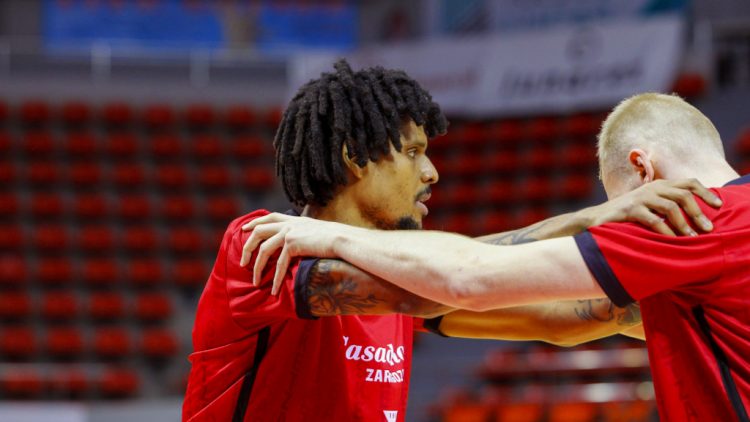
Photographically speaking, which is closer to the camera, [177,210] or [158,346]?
[158,346]

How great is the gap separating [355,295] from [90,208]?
10.7 m

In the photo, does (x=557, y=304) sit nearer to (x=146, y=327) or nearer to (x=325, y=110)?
(x=325, y=110)

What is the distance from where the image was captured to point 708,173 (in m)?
2.35

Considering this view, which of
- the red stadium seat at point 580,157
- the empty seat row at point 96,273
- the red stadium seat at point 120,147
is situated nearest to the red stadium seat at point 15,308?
A: the empty seat row at point 96,273

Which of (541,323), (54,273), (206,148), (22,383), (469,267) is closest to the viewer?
(469,267)

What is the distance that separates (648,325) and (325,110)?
3.79ft

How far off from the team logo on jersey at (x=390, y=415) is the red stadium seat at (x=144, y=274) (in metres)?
9.32

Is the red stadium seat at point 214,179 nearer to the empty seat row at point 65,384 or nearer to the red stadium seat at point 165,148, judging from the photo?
the red stadium seat at point 165,148

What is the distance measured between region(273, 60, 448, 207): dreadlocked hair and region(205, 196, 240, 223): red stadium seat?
991 cm

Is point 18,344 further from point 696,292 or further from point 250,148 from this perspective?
point 696,292

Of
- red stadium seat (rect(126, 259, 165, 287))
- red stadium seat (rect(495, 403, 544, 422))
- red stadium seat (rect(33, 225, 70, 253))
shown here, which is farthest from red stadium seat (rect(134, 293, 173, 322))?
red stadium seat (rect(495, 403, 544, 422))

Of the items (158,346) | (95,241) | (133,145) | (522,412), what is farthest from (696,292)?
(133,145)

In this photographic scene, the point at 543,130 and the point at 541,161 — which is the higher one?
the point at 543,130

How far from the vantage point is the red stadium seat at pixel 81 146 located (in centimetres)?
1317
